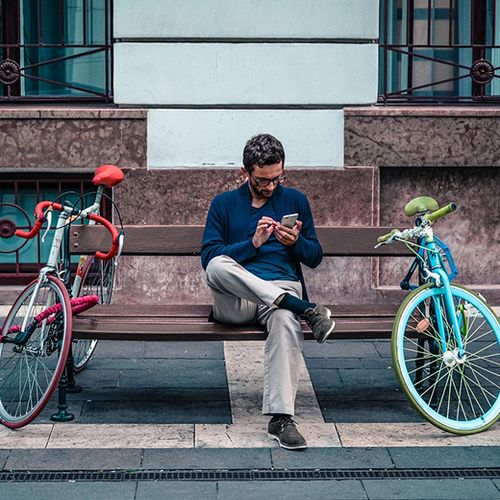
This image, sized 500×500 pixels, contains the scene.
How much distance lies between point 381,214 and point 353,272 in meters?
0.60

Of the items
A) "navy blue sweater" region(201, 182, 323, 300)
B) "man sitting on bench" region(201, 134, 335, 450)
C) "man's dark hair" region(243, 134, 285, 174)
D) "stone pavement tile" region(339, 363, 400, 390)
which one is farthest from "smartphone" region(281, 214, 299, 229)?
"stone pavement tile" region(339, 363, 400, 390)

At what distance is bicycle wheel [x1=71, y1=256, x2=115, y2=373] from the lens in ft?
18.9

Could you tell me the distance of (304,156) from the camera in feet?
25.4

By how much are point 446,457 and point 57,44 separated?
5.34 meters

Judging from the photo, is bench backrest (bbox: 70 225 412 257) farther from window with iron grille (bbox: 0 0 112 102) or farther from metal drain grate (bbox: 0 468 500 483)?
window with iron grille (bbox: 0 0 112 102)

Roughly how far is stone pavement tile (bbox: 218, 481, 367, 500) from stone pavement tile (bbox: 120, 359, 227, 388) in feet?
5.11

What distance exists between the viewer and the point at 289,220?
Result: 4836 millimetres

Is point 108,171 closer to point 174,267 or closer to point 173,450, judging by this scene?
point 173,450

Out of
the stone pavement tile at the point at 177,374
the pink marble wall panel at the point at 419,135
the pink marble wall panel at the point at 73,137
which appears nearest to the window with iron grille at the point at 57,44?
the pink marble wall panel at the point at 73,137

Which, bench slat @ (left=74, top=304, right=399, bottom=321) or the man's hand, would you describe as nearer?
the man's hand

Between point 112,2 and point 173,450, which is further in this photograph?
point 112,2

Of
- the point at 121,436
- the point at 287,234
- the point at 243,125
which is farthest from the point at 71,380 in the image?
the point at 243,125

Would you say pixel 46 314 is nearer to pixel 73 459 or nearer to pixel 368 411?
pixel 73 459

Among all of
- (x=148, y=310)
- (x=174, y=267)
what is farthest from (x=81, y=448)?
(x=174, y=267)
